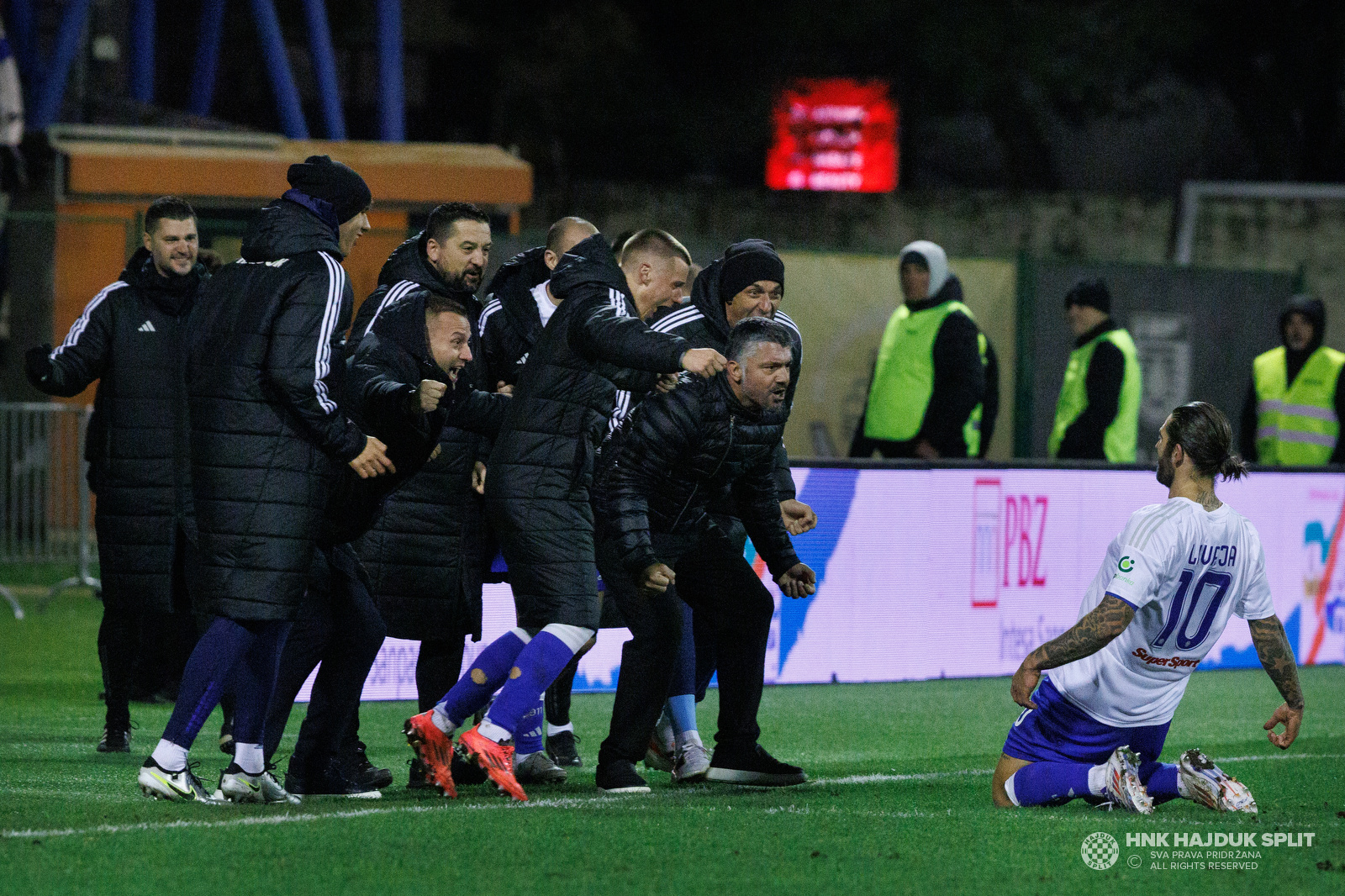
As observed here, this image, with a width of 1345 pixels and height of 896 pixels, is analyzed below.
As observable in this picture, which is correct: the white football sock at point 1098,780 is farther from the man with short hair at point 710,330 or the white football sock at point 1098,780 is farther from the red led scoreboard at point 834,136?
the red led scoreboard at point 834,136

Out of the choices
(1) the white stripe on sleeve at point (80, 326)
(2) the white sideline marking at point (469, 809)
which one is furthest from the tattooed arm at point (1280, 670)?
(1) the white stripe on sleeve at point (80, 326)

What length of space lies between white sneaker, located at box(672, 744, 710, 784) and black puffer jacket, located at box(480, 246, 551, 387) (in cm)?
159

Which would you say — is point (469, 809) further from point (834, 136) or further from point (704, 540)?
point (834, 136)

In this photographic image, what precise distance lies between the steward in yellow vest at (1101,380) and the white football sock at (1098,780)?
18.6ft

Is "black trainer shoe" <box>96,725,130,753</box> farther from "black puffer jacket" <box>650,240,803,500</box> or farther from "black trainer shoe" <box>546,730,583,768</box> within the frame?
"black puffer jacket" <box>650,240,803,500</box>

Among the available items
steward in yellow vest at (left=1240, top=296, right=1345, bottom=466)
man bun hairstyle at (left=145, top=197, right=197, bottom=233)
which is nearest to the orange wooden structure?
steward in yellow vest at (left=1240, top=296, right=1345, bottom=466)

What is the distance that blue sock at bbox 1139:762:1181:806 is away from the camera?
700 cm

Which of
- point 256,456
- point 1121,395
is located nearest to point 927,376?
point 1121,395

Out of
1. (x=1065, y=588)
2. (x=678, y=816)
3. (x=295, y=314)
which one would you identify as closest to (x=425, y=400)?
(x=295, y=314)

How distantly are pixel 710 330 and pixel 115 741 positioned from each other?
111 inches

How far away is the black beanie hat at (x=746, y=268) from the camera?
7.84 metres

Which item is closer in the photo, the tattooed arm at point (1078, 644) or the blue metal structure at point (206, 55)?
the tattooed arm at point (1078, 644)

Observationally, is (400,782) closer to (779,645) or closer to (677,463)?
(677,463)

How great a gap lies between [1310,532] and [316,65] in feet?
46.9
